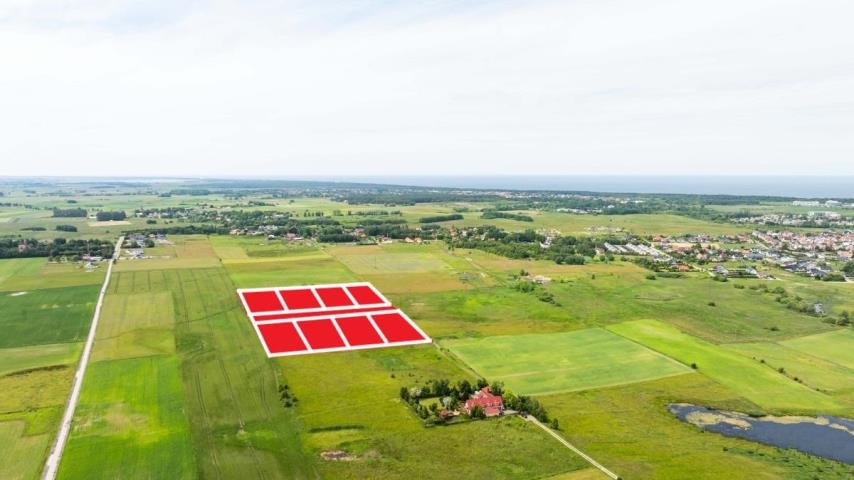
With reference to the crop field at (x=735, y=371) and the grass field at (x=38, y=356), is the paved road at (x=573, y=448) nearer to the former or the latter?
the crop field at (x=735, y=371)

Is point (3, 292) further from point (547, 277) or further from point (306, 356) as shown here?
point (547, 277)

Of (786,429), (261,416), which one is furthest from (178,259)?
(786,429)

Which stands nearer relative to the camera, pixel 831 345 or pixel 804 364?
pixel 804 364

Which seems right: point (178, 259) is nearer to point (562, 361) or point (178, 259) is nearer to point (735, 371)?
point (562, 361)

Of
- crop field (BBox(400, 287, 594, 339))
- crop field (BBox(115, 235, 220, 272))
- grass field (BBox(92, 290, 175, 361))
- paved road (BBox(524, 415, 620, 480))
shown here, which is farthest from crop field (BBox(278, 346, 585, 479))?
crop field (BBox(115, 235, 220, 272))

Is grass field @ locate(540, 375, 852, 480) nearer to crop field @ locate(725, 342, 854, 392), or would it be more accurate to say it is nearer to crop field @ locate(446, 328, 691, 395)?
crop field @ locate(446, 328, 691, 395)
